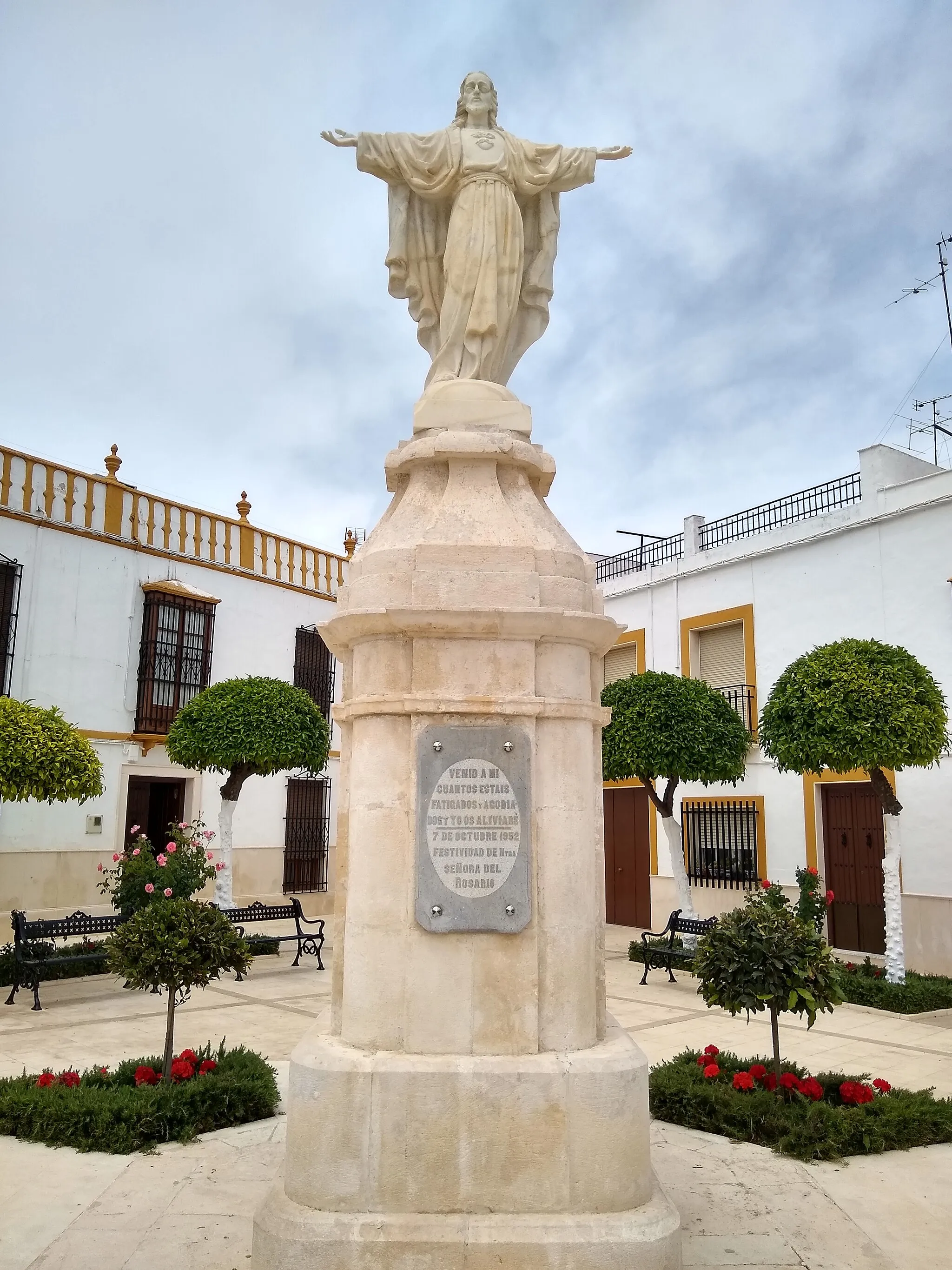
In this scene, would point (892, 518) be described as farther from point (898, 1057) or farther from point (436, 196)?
point (436, 196)

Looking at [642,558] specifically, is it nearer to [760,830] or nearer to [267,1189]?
[760,830]

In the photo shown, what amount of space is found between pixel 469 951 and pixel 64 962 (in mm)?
7239

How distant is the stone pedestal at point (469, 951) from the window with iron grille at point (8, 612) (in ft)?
38.1

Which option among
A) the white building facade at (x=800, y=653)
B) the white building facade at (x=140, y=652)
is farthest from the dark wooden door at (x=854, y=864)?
the white building facade at (x=140, y=652)

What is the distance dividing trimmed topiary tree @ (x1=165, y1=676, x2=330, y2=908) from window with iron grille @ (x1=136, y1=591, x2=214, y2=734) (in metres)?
3.06

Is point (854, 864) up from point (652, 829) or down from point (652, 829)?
down

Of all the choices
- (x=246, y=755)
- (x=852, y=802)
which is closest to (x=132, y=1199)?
(x=246, y=755)

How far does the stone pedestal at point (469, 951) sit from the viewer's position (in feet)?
11.2

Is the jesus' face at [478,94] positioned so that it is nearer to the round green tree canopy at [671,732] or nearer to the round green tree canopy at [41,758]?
the round green tree canopy at [41,758]

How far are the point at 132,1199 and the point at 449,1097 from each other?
1.80 meters

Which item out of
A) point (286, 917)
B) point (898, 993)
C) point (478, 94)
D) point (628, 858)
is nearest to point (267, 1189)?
point (478, 94)

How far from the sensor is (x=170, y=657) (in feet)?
53.4

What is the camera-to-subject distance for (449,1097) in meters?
3.51

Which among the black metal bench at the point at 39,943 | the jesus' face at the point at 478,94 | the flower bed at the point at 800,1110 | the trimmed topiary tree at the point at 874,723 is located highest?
A: the jesus' face at the point at 478,94
